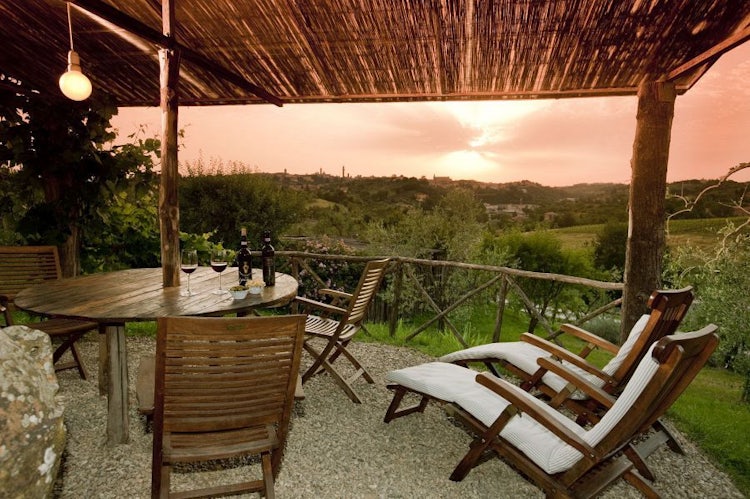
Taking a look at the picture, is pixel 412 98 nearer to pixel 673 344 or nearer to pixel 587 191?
pixel 673 344

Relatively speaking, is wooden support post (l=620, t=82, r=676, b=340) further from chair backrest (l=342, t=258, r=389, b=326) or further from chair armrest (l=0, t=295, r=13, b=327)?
chair armrest (l=0, t=295, r=13, b=327)

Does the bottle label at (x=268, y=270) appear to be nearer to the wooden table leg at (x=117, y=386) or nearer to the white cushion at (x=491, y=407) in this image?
the wooden table leg at (x=117, y=386)

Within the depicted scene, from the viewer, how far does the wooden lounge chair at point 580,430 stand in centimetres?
172

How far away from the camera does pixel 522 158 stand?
1333cm

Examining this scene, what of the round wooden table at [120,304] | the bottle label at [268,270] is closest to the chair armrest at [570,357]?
the round wooden table at [120,304]

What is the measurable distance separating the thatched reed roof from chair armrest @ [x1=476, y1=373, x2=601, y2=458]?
7.92 feet

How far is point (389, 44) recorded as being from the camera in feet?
12.3

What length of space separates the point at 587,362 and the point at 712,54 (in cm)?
213

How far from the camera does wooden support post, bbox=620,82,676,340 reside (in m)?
3.43

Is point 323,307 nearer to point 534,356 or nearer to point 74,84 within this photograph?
point 534,356

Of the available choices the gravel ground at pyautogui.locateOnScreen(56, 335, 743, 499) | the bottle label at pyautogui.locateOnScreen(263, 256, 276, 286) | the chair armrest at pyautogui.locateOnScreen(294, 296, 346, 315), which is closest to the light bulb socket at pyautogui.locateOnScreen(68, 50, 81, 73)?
the bottle label at pyautogui.locateOnScreen(263, 256, 276, 286)

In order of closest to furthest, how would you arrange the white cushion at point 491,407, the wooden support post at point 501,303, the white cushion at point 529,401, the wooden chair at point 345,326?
the white cushion at point 529,401 < the white cushion at point 491,407 < the wooden chair at point 345,326 < the wooden support post at point 501,303

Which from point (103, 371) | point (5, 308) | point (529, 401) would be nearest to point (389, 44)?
point (529, 401)

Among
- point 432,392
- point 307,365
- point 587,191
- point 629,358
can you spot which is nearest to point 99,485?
point 432,392
